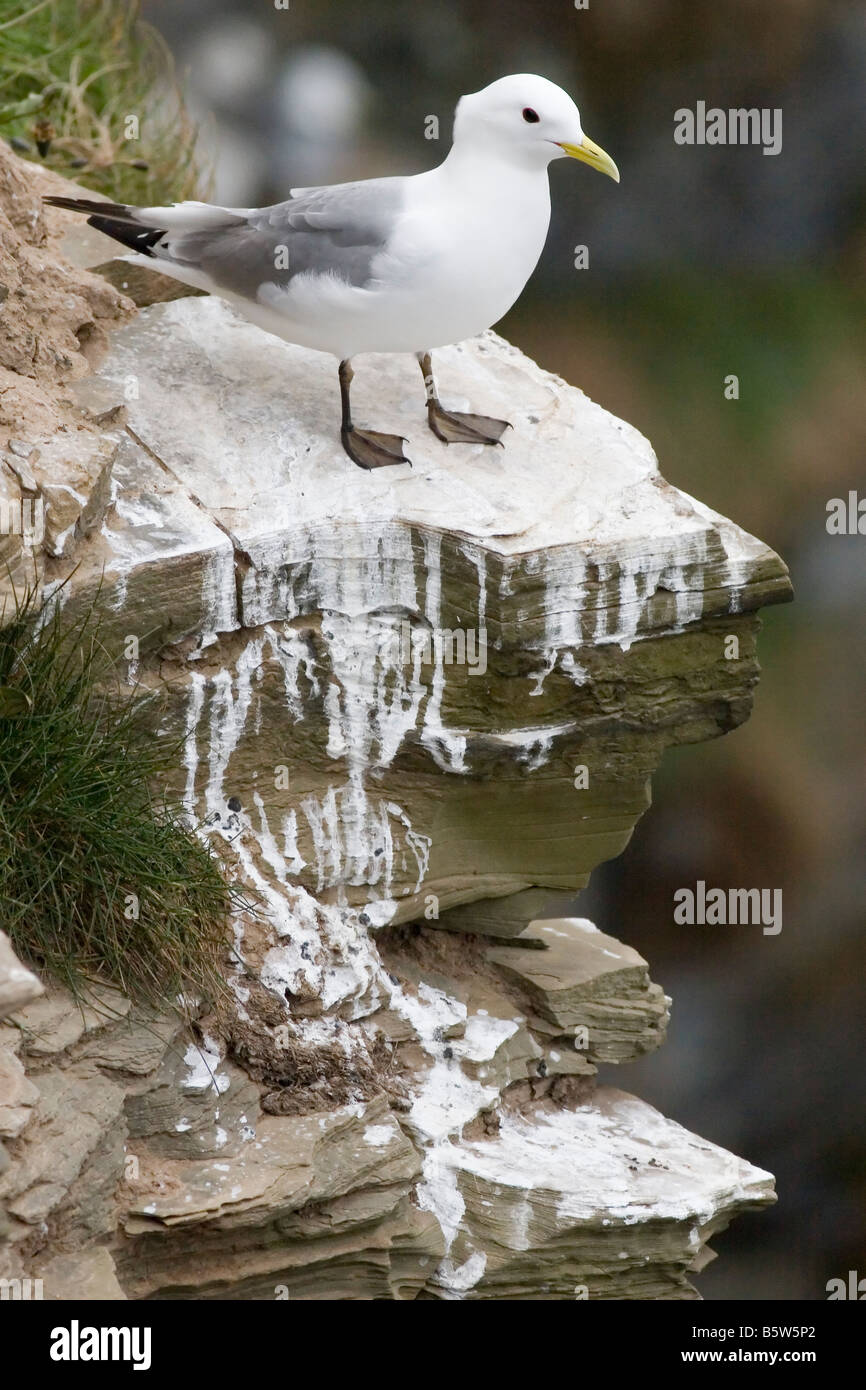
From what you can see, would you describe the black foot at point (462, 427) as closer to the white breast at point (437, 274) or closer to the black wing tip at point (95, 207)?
the white breast at point (437, 274)

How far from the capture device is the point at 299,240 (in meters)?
3.91

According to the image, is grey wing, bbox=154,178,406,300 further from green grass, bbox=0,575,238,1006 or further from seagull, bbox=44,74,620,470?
green grass, bbox=0,575,238,1006

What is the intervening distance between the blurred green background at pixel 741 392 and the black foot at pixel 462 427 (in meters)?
3.90

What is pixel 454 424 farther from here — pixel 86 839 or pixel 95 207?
pixel 86 839

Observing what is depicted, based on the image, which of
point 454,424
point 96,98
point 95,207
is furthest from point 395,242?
point 96,98

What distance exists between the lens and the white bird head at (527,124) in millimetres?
3809

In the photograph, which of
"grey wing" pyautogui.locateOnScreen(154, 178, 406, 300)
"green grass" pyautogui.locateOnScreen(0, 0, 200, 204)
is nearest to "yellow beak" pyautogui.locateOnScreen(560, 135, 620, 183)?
"grey wing" pyautogui.locateOnScreen(154, 178, 406, 300)

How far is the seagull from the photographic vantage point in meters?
3.81

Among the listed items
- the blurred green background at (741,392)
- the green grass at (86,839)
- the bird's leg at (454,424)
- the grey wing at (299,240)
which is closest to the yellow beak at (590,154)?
the grey wing at (299,240)

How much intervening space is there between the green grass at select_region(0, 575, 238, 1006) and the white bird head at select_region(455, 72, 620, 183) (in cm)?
139

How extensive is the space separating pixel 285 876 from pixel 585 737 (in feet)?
2.56

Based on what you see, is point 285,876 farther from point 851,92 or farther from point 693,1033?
point 851,92

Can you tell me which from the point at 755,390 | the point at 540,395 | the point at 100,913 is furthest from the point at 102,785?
the point at 755,390

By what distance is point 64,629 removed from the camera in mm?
3516
